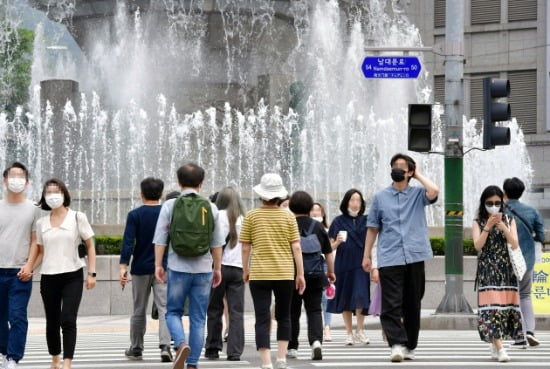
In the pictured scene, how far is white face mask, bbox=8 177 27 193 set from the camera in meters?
11.6

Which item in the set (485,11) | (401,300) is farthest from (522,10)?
(401,300)

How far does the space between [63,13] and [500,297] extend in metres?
23.4

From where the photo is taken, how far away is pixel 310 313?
43.3 feet

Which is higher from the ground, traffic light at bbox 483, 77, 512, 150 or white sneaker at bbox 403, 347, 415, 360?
traffic light at bbox 483, 77, 512, 150

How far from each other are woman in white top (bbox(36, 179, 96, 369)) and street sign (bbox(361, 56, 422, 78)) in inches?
357

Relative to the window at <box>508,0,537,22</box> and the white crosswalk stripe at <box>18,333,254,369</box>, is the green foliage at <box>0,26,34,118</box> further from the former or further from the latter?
the white crosswalk stripe at <box>18,333,254,369</box>

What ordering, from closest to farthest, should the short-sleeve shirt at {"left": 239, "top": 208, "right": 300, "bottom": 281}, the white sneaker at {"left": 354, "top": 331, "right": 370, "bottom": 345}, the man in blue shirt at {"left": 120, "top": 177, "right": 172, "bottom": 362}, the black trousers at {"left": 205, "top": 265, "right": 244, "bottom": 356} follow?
the short-sleeve shirt at {"left": 239, "top": 208, "right": 300, "bottom": 281} → the man in blue shirt at {"left": 120, "top": 177, "right": 172, "bottom": 362} → the black trousers at {"left": 205, "top": 265, "right": 244, "bottom": 356} → the white sneaker at {"left": 354, "top": 331, "right": 370, "bottom": 345}

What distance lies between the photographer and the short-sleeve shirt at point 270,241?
11695 millimetres

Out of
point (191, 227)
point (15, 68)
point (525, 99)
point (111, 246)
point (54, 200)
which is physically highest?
point (15, 68)

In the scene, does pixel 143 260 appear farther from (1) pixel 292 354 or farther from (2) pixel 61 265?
(2) pixel 61 265

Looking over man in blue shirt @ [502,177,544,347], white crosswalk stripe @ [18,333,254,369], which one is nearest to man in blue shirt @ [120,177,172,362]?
white crosswalk stripe @ [18,333,254,369]

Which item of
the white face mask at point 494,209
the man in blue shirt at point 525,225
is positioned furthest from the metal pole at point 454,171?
the white face mask at point 494,209

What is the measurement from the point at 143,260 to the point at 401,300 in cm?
242

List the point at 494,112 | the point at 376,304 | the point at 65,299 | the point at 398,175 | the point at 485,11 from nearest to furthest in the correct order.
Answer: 1. the point at 65,299
2. the point at 398,175
3. the point at 376,304
4. the point at 494,112
5. the point at 485,11
